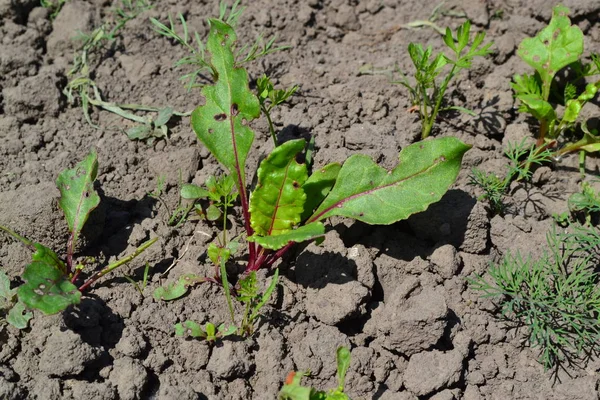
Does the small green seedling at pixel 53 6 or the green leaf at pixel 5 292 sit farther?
the small green seedling at pixel 53 6

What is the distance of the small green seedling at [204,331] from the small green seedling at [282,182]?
0.07 meters

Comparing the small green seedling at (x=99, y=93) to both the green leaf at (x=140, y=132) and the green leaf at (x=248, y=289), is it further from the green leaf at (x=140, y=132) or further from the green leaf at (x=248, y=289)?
the green leaf at (x=248, y=289)

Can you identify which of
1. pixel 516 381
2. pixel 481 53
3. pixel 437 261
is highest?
pixel 481 53

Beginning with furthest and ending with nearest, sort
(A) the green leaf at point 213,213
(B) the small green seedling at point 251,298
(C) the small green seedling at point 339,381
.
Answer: (A) the green leaf at point 213,213, (B) the small green seedling at point 251,298, (C) the small green seedling at point 339,381

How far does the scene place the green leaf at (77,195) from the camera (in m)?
2.62

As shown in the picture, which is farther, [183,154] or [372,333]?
[183,154]

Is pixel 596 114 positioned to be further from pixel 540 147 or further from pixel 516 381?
pixel 516 381

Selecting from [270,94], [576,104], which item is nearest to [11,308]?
[270,94]

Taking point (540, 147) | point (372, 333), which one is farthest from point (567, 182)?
point (372, 333)

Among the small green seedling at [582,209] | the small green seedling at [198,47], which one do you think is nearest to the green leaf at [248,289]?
the small green seedling at [198,47]

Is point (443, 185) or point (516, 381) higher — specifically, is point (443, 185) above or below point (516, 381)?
above

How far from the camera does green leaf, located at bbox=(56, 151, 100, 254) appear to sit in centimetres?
262

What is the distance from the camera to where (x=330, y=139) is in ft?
10.0

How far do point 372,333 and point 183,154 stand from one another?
1.17 meters
